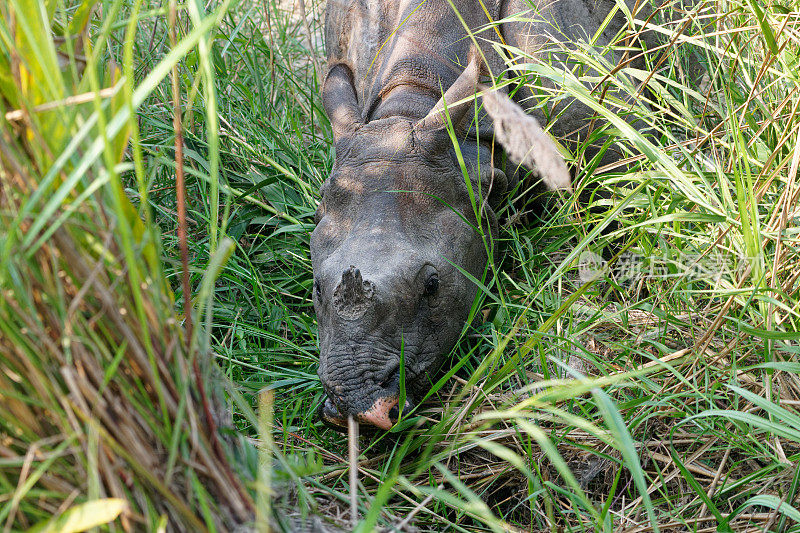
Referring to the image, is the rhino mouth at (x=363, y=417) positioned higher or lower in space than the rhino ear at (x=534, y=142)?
lower

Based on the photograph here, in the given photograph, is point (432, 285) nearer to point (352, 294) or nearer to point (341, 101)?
point (352, 294)

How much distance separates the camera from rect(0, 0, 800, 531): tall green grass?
5.08 ft

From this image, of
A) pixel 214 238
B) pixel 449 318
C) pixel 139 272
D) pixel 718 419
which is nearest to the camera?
pixel 139 272

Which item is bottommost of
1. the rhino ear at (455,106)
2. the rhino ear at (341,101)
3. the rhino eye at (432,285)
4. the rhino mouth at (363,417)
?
the rhino mouth at (363,417)

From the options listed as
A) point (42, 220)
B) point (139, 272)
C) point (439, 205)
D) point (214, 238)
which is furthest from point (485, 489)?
point (42, 220)

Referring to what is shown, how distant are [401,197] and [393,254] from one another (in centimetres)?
34

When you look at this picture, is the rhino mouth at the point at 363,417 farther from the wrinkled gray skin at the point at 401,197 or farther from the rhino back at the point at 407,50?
the rhino back at the point at 407,50

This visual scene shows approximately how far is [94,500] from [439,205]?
2459 mm

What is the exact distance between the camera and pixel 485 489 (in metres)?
2.95

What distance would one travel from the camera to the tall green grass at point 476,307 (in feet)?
5.08

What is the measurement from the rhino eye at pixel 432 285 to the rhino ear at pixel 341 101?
97 centimetres

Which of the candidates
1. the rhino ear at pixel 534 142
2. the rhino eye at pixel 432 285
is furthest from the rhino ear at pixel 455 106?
the rhino ear at pixel 534 142

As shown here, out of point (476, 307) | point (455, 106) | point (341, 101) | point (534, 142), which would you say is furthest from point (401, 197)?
point (534, 142)

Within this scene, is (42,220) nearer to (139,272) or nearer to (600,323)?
(139,272)
